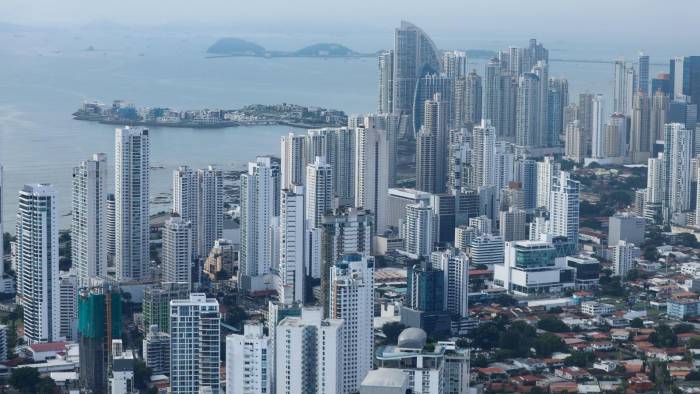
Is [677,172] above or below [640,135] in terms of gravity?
below

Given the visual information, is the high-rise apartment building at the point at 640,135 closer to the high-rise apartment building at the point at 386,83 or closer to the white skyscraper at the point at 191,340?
the high-rise apartment building at the point at 386,83

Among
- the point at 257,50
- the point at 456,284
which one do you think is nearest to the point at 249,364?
the point at 456,284

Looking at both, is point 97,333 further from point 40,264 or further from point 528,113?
point 528,113

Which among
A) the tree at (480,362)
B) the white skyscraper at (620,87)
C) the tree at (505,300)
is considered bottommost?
the tree at (480,362)

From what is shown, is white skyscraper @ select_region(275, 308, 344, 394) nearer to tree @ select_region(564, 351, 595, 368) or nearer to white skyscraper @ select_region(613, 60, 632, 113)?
tree @ select_region(564, 351, 595, 368)

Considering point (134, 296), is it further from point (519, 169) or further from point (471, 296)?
point (519, 169)

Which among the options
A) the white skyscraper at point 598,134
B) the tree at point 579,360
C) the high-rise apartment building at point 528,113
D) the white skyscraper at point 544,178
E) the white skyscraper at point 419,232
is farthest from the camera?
→ the high-rise apartment building at point 528,113

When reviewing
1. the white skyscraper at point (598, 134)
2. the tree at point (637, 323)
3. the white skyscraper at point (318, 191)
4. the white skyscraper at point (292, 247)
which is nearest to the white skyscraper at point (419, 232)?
the white skyscraper at point (318, 191)
